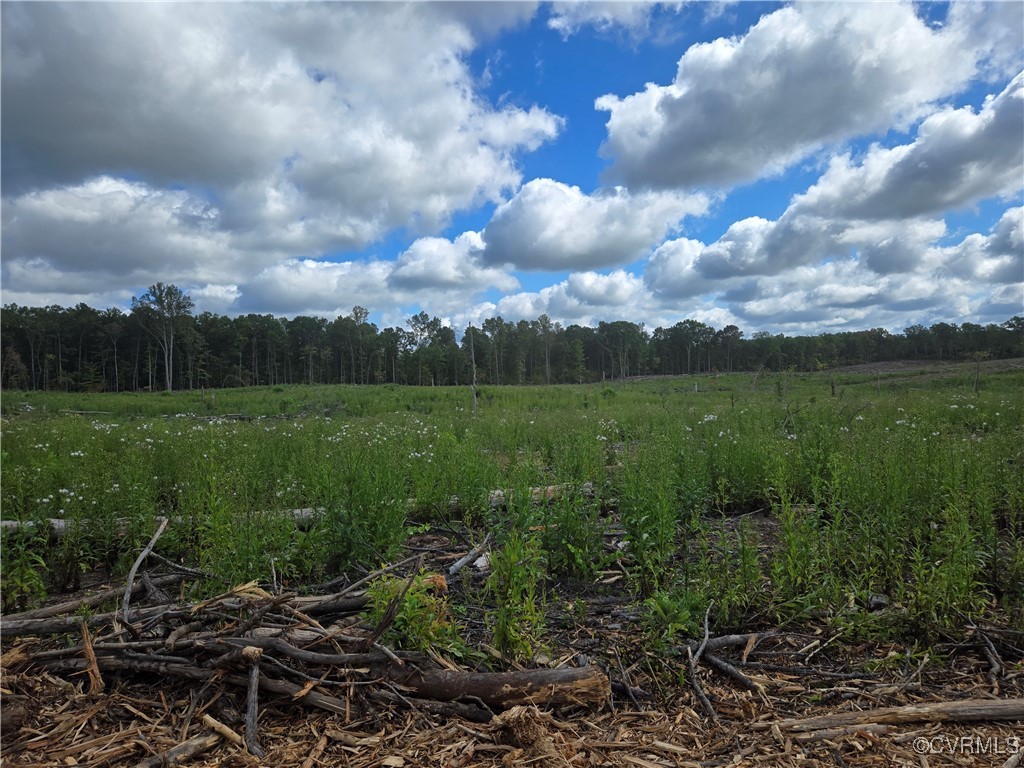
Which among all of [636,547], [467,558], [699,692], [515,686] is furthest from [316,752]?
[636,547]

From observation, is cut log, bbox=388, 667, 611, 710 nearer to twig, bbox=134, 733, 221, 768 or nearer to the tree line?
twig, bbox=134, 733, 221, 768

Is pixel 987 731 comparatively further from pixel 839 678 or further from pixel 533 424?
pixel 533 424

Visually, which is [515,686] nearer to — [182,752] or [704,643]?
[704,643]

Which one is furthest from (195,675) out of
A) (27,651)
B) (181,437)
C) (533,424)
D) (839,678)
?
(533,424)

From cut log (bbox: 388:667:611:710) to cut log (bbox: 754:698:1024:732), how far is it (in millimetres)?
800

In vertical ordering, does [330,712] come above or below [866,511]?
below

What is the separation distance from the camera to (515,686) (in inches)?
102

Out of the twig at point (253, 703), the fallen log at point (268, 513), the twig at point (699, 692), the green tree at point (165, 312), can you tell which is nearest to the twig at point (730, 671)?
the twig at point (699, 692)

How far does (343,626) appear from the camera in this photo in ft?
10.1

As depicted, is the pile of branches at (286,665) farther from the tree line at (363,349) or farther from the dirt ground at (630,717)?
the tree line at (363,349)

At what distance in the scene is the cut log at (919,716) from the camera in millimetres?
2451

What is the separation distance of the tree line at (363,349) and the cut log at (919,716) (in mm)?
55292

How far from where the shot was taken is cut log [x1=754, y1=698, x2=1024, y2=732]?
8.04 ft

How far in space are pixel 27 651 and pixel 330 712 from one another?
2.04 meters
